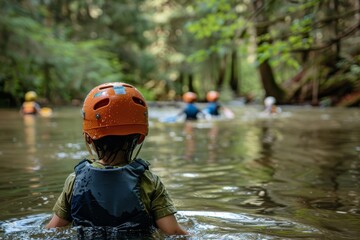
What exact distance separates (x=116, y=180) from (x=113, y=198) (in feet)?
0.36

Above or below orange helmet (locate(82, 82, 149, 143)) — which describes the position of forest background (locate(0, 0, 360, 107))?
above

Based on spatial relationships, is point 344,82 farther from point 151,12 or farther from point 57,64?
point 151,12

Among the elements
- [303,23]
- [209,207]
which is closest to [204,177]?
[209,207]

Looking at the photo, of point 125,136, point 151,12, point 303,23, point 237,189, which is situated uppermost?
point 151,12

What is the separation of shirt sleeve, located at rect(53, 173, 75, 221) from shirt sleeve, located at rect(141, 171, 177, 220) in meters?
0.47

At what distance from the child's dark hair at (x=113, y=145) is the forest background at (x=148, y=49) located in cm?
521

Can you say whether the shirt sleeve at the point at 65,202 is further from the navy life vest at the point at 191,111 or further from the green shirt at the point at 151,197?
the navy life vest at the point at 191,111

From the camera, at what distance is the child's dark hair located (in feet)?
10.2

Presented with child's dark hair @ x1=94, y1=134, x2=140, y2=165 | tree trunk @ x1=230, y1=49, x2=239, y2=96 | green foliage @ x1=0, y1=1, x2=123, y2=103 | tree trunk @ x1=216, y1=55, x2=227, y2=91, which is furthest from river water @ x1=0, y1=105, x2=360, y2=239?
tree trunk @ x1=216, y1=55, x2=227, y2=91

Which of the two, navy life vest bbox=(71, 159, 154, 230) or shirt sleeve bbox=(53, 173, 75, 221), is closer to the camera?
navy life vest bbox=(71, 159, 154, 230)

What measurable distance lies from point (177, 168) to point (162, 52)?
1328 inches

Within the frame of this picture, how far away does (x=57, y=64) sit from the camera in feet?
74.4

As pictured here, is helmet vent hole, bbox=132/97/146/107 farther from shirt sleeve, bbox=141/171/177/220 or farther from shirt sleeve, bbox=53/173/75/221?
shirt sleeve, bbox=53/173/75/221

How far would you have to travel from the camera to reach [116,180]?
9.80ft
